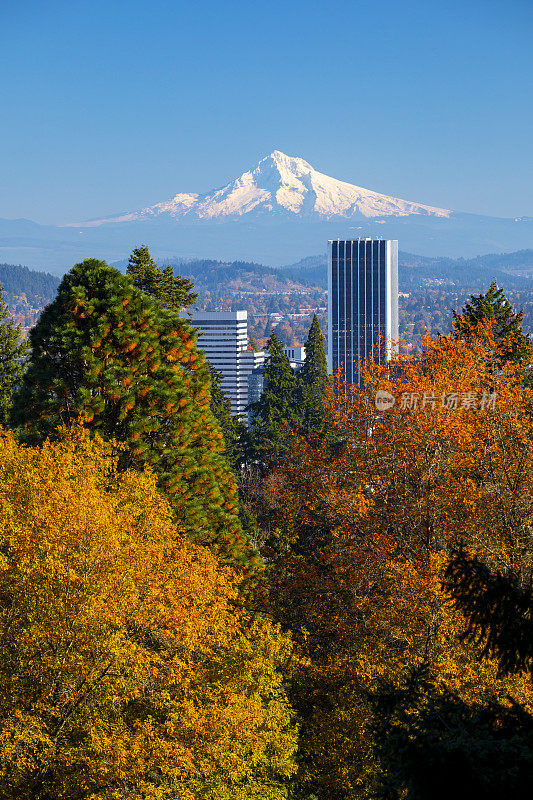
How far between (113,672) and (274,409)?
160 ft

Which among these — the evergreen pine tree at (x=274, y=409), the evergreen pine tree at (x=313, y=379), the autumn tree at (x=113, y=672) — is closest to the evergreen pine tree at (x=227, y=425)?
the evergreen pine tree at (x=274, y=409)

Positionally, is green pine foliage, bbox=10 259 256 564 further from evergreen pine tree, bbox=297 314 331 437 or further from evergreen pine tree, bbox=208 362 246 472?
evergreen pine tree, bbox=297 314 331 437

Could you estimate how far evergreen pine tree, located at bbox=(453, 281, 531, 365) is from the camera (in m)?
34.2

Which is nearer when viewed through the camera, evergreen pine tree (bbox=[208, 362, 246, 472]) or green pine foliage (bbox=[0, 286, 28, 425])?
green pine foliage (bbox=[0, 286, 28, 425])

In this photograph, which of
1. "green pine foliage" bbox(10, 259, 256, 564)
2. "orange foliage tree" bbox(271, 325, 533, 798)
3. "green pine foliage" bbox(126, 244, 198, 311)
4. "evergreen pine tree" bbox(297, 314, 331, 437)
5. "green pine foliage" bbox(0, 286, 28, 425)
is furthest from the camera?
"evergreen pine tree" bbox(297, 314, 331, 437)

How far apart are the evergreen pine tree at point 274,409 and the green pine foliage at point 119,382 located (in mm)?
33648

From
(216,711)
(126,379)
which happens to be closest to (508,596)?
(216,711)

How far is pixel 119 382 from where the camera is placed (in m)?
22.5

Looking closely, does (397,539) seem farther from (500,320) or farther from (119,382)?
(500,320)

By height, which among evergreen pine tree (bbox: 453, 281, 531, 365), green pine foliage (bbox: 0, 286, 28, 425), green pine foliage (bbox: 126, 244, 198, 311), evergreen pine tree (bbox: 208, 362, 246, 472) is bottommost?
evergreen pine tree (bbox: 208, 362, 246, 472)


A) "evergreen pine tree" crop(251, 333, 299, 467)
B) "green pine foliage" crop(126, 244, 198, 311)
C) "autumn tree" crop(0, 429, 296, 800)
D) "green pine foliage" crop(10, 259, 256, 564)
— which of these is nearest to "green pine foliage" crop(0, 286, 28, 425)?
"green pine foliage" crop(126, 244, 198, 311)

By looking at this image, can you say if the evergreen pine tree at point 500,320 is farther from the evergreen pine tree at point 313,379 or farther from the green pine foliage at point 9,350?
the evergreen pine tree at point 313,379

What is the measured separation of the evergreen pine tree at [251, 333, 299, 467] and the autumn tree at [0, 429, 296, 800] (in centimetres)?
4159

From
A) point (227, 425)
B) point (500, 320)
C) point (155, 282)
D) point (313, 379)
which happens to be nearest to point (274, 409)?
point (227, 425)
